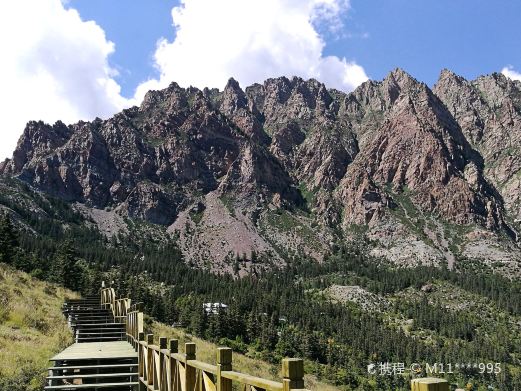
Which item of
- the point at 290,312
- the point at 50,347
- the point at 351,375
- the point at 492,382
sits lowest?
the point at 492,382

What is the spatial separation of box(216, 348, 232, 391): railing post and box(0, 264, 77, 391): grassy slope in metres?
8.80

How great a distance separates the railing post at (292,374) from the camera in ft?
15.1

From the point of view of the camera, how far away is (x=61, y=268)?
72.2 metres

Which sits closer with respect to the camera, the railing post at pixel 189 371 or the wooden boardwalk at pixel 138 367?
the wooden boardwalk at pixel 138 367

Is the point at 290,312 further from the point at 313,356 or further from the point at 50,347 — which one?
the point at 50,347

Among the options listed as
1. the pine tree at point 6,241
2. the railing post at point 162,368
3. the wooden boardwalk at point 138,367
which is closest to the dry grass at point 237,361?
the wooden boardwalk at point 138,367

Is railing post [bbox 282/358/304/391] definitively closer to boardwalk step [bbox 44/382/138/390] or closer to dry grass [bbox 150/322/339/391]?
boardwalk step [bbox 44/382/138/390]

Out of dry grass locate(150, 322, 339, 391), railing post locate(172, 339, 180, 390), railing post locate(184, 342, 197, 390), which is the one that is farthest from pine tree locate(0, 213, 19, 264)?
railing post locate(184, 342, 197, 390)

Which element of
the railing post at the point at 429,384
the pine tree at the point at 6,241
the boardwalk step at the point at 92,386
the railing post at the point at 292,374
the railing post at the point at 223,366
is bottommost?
the boardwalk step at the point at 92,386

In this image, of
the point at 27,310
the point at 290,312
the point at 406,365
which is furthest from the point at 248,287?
the point at 27,310

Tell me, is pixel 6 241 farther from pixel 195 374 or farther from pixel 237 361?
pixel 195 374

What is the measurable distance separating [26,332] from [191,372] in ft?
48.5

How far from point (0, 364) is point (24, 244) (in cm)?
16234

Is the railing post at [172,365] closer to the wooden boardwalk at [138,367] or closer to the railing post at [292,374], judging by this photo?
the wooden boardwalk at [138,367]
